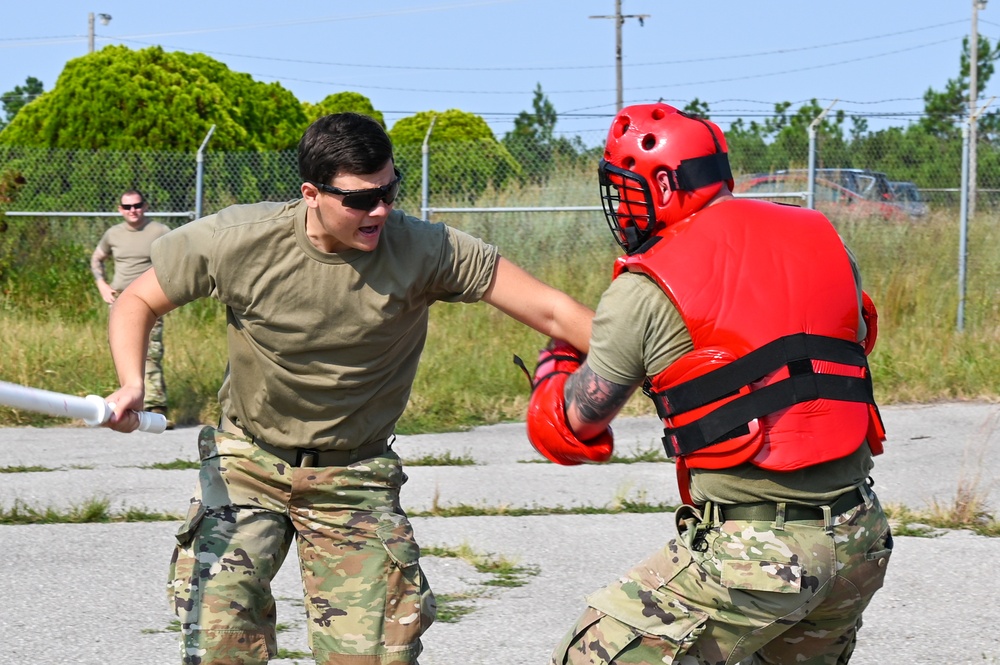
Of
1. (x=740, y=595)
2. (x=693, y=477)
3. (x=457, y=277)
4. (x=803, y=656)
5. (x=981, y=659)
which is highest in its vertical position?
(x=457, y=277)

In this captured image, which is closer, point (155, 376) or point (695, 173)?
point (695, 173)

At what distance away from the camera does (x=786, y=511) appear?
2912mm

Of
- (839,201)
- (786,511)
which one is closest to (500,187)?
(839,201)

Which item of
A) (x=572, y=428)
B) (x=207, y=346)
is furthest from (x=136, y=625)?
(x=207, y=346)

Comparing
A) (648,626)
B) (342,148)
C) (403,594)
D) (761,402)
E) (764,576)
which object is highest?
(342,148)

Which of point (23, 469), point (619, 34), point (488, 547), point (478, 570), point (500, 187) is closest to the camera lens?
point (478, 570)

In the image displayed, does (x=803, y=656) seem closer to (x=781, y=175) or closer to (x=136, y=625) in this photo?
(x=136, y=625)

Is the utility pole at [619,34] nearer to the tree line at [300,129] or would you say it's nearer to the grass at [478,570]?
the tree line at [300,129]

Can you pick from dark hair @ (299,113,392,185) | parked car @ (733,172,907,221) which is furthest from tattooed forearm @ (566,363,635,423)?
parked car @ (733,172,907,221)

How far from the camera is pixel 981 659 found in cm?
469

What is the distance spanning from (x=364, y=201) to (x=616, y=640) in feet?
4.43

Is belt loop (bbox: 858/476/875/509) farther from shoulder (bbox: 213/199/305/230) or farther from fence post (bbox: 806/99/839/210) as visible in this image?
fence post (bbox: 806/99/839/210)

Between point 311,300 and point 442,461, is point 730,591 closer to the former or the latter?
point 311,300

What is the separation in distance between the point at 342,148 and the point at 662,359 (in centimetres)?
113
